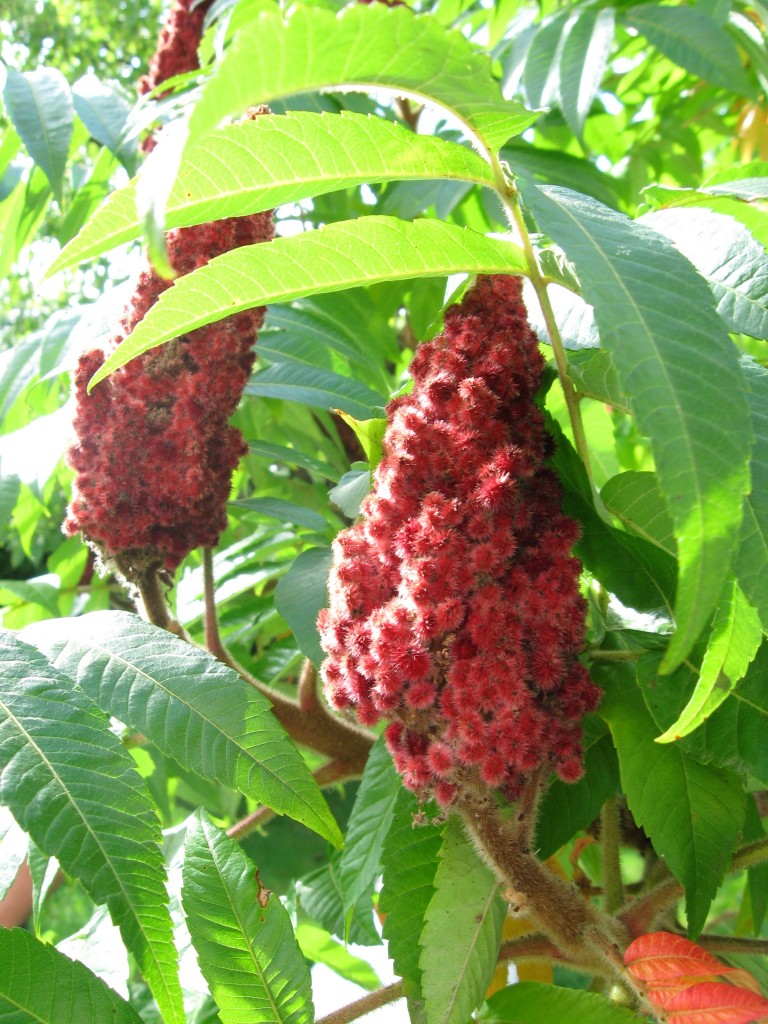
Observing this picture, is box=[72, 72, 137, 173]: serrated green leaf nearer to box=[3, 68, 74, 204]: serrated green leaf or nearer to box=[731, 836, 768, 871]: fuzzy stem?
box=[3, 68, 74, 204]: serrated green leaf

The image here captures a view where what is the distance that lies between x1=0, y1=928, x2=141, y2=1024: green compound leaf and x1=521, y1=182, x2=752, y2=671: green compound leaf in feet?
2.02

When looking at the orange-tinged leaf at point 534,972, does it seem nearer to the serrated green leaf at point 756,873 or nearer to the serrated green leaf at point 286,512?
the serrated green leaf at point 756,873

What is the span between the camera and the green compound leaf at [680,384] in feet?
1.92

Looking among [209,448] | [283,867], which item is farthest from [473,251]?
[283,867]

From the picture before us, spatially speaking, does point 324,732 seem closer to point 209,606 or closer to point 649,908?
point 209,606

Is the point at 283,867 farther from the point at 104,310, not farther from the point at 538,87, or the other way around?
the point at 538,87

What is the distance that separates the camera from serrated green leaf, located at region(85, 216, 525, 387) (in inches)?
32.2

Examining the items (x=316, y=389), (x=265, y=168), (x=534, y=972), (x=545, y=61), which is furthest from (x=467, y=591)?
(x=545, y=61)

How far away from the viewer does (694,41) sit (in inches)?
72.1

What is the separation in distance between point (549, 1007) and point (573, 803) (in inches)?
7.8

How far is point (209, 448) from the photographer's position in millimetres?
1313

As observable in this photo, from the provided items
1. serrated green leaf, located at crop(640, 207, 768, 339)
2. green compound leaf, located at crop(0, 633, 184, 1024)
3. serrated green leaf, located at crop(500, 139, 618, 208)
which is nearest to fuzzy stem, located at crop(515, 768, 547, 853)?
green compound leaf, located at crop(0, 633, 184, 1024)

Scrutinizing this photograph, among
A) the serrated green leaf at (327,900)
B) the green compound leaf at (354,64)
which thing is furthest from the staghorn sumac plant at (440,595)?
the serrated green leaf at (327,900)

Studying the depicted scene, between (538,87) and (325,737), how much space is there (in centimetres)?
124
